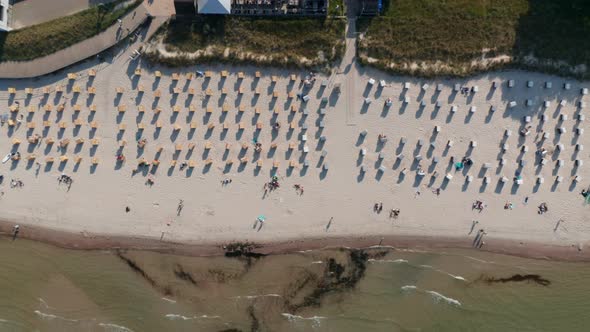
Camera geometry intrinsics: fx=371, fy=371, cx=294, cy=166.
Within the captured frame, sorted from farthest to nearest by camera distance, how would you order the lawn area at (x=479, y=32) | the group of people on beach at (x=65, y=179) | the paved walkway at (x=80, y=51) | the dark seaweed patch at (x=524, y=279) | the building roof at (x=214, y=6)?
the dark seaweed patch at (x=524, y=279), the group of people on beach at (x=65, y=179), the lawn area at (x=479, y=32), the paved walkway at (x=80, y=51), the building roof at (x=214, y=6)

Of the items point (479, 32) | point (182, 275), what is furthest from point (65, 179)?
point (479, 32)

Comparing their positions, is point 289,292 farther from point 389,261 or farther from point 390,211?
point 390,211

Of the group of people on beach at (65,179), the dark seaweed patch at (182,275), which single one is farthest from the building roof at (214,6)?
the dark seaweed patch at (182,275)

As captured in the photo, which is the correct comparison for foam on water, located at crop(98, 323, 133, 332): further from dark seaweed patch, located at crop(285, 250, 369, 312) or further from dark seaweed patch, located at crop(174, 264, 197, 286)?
dark seaweed patch, located at crop(285, 250, 369, 312)

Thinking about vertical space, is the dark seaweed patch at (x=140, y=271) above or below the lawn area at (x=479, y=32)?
below

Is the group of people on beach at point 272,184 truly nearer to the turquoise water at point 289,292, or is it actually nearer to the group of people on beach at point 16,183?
the turquoise water at point 289,292

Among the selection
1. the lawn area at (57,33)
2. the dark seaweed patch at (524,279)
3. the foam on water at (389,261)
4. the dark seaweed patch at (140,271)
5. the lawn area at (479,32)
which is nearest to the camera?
the lawn area at (57,33)

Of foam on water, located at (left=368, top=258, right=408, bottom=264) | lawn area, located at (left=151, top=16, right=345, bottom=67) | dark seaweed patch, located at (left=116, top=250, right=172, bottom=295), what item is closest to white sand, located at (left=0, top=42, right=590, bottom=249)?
lawn area, located at (left=151, top=16, right=345, bottom=67)
